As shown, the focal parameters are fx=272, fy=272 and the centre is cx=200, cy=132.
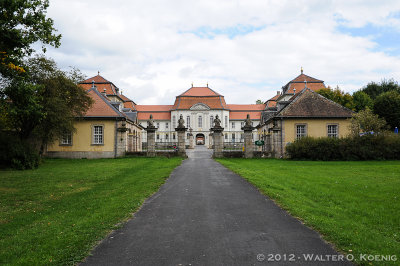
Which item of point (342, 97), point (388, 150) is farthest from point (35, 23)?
point (342, 97)

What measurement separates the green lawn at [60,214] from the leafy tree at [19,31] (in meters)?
5.61

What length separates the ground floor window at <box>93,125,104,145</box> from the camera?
28281 mm

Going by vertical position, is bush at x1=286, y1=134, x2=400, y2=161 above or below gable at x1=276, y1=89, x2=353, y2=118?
below

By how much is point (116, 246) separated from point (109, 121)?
25.0 meters

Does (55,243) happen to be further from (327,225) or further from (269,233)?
(327,225)

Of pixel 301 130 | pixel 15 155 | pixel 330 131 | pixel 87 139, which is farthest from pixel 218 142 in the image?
pixel 15 155

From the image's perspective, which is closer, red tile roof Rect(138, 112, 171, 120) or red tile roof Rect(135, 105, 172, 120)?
red tile roof Rect(138, 112, 171, 120)

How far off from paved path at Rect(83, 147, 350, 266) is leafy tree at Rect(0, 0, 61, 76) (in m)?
9.74

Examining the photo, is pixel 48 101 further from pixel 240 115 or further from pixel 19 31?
pixel 240 115

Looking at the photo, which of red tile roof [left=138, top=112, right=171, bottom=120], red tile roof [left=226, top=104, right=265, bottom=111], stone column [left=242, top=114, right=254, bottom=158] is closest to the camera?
stone column [left=242, top=114, right=254, bottom=158]

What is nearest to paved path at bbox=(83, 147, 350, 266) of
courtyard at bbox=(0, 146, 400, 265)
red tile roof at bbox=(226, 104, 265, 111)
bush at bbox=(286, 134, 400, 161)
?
courtyard at bbox=(0, 146, 400, 265)

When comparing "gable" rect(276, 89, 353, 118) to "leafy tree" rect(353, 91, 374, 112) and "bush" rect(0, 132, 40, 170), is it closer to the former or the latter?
"leafy tree" rect(353, 91, 374, 112)

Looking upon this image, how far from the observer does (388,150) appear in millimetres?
22250

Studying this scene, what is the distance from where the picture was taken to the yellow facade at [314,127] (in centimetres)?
2827
